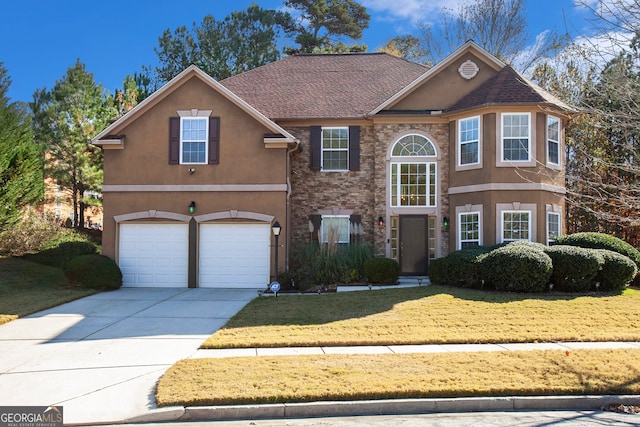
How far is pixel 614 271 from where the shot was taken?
1478cm

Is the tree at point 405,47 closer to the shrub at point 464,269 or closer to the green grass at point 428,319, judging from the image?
the shrub at point 464,269

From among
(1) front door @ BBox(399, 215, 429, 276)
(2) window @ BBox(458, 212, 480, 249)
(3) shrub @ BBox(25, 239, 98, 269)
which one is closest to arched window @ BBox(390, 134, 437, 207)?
(1) front door @ BBox(399, 215, 429, 276)

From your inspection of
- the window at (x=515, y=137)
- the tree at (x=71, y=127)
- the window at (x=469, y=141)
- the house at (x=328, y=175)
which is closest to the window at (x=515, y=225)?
the house at (x=328, y=175)

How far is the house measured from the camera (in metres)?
17.1

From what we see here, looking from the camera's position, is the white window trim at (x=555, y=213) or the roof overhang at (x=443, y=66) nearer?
the white window trim at (x=555, y=213)

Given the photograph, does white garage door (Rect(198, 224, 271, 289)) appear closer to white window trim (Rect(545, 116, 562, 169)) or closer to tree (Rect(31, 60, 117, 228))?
white window trim (Rect(545, 116, 562, 169))

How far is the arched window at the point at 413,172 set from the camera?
61.7 feet

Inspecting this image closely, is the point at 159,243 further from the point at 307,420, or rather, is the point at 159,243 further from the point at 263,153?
the point at 307,420

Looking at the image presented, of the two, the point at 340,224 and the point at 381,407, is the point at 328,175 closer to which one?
the point at 340,224

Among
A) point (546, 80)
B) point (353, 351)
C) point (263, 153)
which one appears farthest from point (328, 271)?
point (546, 80)

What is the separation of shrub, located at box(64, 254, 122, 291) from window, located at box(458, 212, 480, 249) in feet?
35.4

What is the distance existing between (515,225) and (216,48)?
894 inches

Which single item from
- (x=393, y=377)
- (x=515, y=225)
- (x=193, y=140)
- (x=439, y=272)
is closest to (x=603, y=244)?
(x=515, y=225)

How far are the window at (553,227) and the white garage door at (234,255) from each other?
344 inches
